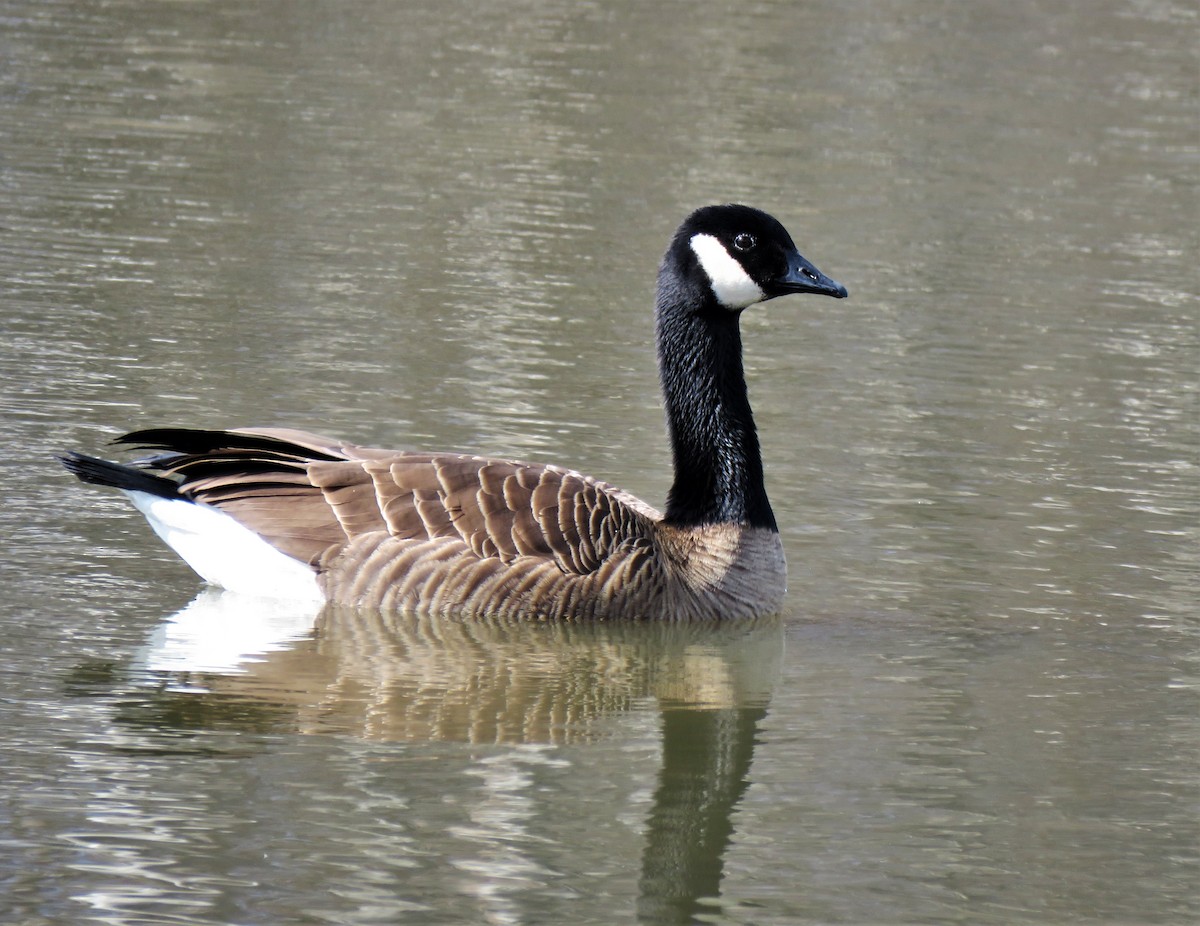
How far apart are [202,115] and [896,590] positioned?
13.3 meters

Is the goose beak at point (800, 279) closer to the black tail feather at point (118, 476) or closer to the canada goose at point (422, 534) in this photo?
the canada goose at point (422, 534)

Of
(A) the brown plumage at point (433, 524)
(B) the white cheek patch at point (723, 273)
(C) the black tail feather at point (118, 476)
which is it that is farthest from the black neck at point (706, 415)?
(C) the black tail feather at point (118, 476)

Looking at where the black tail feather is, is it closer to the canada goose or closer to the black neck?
the canada goose

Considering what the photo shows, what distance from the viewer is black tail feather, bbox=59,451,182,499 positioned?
8594 millimetres

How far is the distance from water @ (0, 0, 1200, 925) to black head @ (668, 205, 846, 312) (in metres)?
1.47

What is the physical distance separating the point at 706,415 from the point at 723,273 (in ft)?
2.28

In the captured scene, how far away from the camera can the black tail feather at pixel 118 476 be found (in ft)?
28.2

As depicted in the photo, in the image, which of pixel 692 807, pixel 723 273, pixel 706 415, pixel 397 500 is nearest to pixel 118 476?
pixel 397 500

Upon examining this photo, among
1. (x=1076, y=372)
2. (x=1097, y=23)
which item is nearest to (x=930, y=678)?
(x=1076, y=372)

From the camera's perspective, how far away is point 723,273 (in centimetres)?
961

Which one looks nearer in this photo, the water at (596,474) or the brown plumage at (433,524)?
the water at (596,474)

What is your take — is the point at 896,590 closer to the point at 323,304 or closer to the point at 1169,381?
the point at 1169,381

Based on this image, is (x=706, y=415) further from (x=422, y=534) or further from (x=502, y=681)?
(x=502, y=681)

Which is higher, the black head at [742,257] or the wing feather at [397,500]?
the black head at [742,257]
